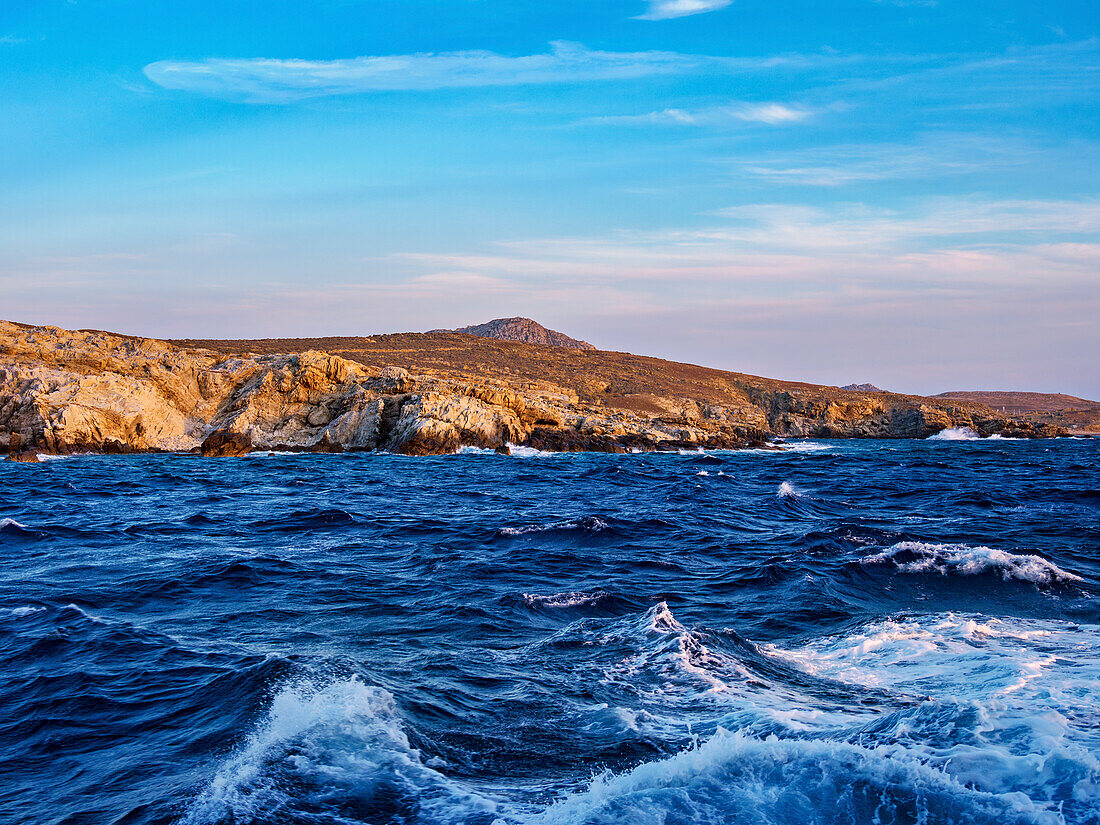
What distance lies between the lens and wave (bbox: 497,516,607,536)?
60.8ft

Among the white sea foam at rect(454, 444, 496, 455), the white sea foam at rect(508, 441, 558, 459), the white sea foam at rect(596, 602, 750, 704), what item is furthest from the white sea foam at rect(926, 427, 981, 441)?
the white sea foam at rect(596, 602, 750, 704)

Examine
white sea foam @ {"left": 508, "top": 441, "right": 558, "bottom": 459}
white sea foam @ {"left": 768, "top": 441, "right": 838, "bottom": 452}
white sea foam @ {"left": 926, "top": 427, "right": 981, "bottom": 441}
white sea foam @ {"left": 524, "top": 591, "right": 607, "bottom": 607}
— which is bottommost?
white sea foam @ {"left": 508, "top": 441, "right": 558, "bottom": 459}

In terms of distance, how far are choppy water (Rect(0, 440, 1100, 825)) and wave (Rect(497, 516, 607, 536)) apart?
0.13 meters

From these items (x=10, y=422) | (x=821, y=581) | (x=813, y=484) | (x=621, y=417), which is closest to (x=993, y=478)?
(x=813, y=484)

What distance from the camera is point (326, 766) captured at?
606 cm

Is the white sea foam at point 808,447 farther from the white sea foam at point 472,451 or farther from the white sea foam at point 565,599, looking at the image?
the white sea foam at point 565,599

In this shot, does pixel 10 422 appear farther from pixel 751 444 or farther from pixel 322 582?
pixel 751 444

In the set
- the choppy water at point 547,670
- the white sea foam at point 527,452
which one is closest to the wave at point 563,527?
the choppy water at point 547,670

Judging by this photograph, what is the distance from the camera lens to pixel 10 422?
4462 cm

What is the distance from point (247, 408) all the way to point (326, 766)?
51.9m

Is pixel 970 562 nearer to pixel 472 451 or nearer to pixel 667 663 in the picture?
pixel 667 663

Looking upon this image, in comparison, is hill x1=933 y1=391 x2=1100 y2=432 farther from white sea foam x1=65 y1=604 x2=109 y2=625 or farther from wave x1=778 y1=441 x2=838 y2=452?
white sea foam x1=65 y1=604 x2=109 y2=625

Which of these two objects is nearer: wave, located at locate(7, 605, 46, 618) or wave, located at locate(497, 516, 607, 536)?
wave, located at locate(7, 605, 46, 618)

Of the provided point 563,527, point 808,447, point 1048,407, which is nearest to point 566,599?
point 563,527
